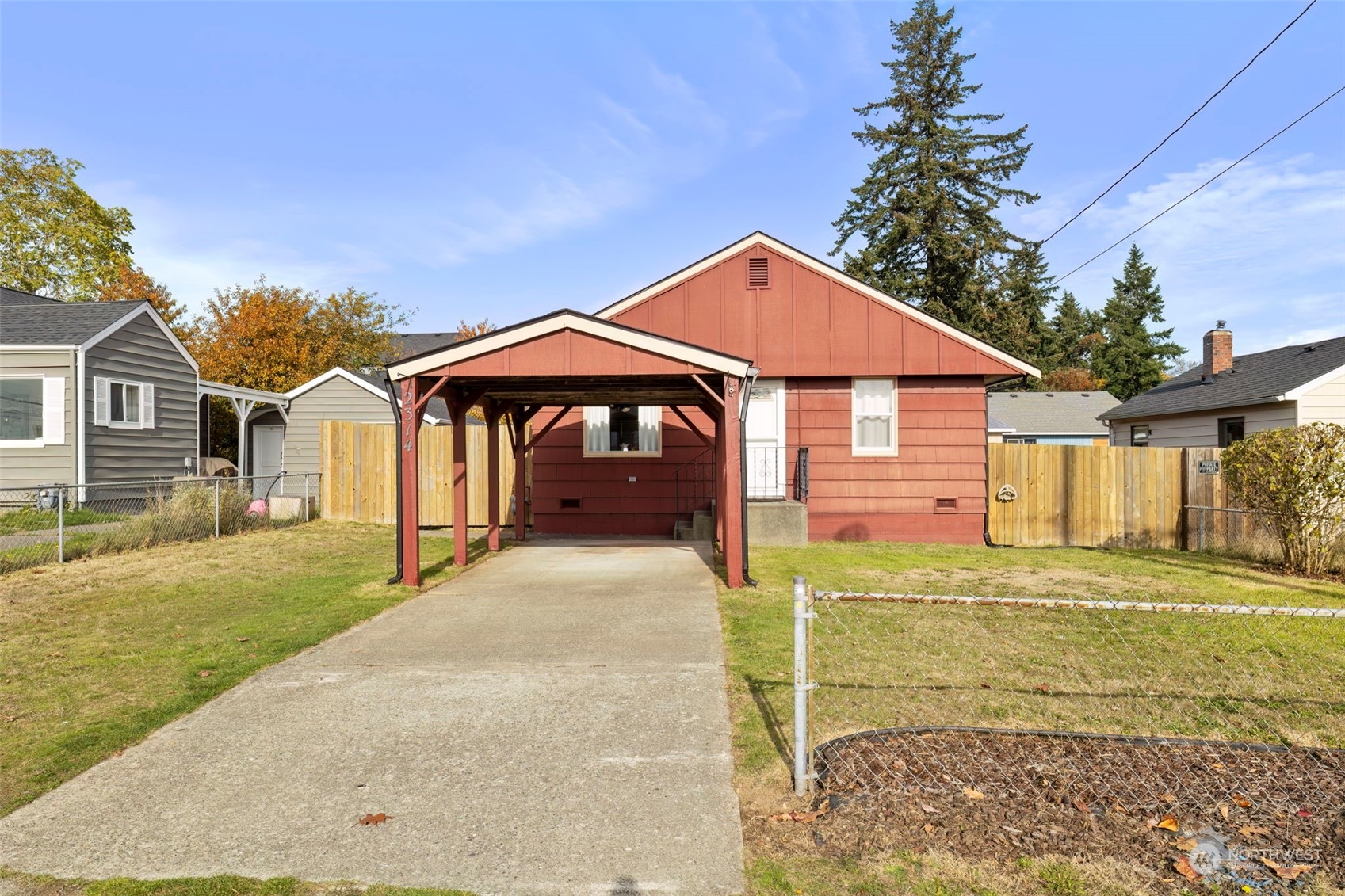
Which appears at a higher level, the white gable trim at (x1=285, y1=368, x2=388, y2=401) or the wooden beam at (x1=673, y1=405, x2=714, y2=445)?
the white gable trim at (x1=285, y1=368, x2=388, y2=401)

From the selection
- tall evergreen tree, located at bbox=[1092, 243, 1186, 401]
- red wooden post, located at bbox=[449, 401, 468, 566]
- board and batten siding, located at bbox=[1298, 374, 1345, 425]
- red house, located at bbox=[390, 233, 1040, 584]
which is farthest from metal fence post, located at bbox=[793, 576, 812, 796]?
tall evergreen tree, located at bbox=[1092, 243, 1186, 401]

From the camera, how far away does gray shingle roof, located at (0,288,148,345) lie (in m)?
14.9

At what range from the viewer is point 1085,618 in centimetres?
720

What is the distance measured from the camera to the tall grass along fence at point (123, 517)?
10.1 meters

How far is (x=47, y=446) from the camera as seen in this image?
1488 centimetres

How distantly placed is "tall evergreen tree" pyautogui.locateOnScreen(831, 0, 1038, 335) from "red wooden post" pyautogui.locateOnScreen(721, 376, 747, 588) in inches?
1112

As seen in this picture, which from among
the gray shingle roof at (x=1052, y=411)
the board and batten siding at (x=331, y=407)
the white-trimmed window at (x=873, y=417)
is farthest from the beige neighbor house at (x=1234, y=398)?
the board and batten siding at (x=331, y=407)

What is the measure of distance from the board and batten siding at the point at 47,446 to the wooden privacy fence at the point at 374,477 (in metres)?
4.59

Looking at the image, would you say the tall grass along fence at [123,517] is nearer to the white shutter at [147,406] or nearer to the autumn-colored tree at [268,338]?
the white shutter at [147,406]

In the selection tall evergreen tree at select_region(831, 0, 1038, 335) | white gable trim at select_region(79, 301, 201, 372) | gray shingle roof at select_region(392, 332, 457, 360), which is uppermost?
tall evergreen tree at select_region(831, 0, 1038, 335)

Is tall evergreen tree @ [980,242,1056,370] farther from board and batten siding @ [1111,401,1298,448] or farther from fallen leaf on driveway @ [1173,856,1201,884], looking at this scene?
fallen leaf on driveway @ [1173,856,1201,884]

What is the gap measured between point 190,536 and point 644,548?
727 cm

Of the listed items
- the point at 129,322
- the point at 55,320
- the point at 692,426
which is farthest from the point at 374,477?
the point at 55,320

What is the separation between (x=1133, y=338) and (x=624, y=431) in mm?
51095
